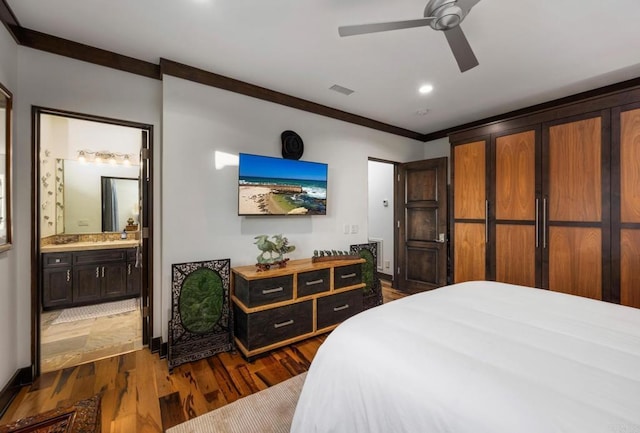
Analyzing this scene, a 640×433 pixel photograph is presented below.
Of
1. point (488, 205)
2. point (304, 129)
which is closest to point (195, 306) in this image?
point (304, 129)

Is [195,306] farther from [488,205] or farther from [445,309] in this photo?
[488,205]

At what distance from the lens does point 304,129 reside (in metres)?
3.34

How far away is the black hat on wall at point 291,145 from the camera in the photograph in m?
3.11

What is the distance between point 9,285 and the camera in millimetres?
1935

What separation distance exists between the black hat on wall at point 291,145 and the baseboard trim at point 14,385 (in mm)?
2802

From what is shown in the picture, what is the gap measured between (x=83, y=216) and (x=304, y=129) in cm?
362

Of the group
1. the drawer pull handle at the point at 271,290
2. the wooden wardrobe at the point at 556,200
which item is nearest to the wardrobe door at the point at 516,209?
the wooden wardrobe at the point at 556,200

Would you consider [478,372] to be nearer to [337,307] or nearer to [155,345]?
[337,307]

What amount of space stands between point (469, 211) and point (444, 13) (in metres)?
Result: 2.55

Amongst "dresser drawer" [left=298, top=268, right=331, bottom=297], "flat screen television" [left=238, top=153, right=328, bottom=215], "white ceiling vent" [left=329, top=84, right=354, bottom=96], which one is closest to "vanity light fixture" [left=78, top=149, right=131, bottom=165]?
"flat screen television" [left=238, top=153, right=328, bottom=215]

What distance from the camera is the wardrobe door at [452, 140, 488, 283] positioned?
3.36 m

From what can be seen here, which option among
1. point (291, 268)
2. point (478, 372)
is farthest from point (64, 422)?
point (478, 372)

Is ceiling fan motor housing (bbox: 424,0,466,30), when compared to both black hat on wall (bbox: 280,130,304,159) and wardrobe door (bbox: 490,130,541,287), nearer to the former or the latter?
black hat on wall (bbox: 280,130,304,159)

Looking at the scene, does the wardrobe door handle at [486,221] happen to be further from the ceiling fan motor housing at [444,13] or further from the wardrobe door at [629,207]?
the ceiling fan motor housing at [444,13]
